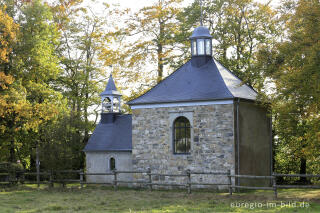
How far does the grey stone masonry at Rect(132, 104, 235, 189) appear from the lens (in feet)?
68.5

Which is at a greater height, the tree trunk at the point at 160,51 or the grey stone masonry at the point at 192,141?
the tree trunk at the point at 160,51

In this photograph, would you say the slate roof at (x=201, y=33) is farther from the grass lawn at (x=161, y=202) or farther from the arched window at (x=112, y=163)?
the grass lawn at (x=161, y=202)

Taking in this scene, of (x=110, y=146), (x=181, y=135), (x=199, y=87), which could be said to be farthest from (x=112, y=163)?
(x=199, y=87)

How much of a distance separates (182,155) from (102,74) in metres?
15.1

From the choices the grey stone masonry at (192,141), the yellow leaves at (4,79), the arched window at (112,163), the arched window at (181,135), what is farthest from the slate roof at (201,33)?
the yellow leaves at (4,79)

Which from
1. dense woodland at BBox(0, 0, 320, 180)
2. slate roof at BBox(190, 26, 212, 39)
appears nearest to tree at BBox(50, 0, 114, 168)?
dense woodland at BBox(0, 0, 320, 180)

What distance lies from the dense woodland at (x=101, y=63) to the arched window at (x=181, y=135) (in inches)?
142

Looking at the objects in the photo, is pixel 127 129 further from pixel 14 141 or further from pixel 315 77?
pixel 315 77

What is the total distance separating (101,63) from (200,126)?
51.5 ft

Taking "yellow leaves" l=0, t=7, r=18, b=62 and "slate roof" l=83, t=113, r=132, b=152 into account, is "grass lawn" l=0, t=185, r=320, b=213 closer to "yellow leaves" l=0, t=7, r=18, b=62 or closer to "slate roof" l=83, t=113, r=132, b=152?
"slate roof" l=83, t=113, r=132, b=152

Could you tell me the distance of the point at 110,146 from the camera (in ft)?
84.9

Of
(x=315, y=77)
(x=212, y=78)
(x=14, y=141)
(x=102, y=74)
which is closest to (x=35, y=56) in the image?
(x=14, y=141)

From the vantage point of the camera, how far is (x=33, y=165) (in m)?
32.7

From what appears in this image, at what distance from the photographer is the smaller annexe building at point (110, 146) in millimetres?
A: 25266
